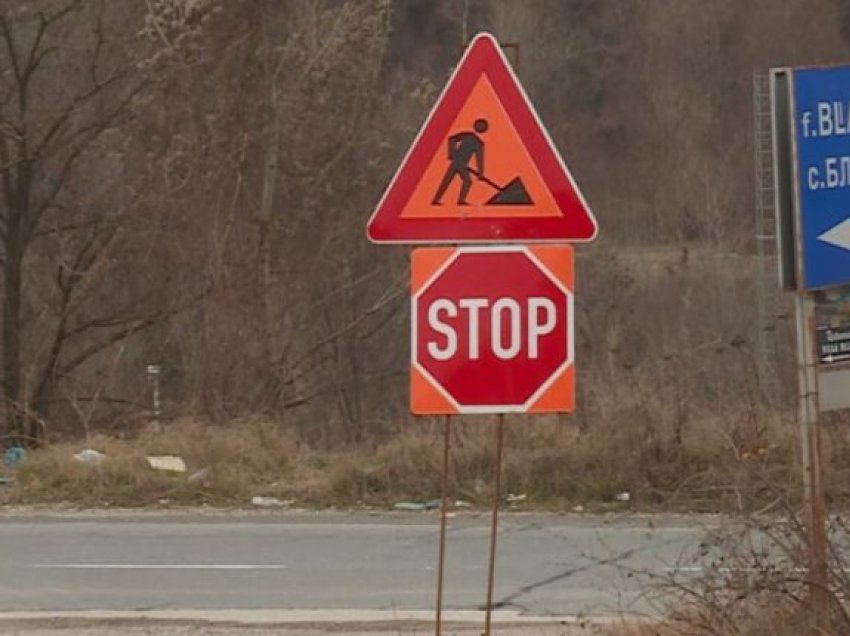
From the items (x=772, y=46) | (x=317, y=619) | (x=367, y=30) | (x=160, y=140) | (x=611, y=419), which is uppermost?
(x=772, y=46)

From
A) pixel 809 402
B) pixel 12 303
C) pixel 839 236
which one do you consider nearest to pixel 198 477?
pixel 809 402

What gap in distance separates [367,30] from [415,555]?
42.9 ft

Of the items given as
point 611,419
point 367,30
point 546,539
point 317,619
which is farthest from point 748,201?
point 317,619

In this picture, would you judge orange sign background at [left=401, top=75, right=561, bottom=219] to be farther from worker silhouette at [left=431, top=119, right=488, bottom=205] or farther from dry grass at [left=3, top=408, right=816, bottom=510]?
dry grass at [left=3, top=408, right=816, bottom=510]

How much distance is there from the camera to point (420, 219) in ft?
17.9

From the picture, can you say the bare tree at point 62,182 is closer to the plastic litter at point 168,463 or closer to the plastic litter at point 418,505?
the plastic litter at point 168,463

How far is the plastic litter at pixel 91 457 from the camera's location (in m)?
15.0

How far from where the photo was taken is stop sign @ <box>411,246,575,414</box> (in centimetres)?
543

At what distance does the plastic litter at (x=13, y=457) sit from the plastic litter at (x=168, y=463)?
57.5 inches

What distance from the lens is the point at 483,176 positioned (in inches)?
215

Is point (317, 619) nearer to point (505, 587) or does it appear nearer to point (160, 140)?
point (505, 587)

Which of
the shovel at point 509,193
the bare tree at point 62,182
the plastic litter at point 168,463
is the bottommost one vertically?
the plastic litter at point 168,463

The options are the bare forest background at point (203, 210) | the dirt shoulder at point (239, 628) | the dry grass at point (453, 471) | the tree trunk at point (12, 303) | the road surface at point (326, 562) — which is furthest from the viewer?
the tree trunk at point (12, 303)

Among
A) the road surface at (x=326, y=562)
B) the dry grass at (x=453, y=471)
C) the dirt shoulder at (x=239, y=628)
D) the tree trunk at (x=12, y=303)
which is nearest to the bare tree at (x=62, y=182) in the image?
the tree trunk at (x=12, y=303)
